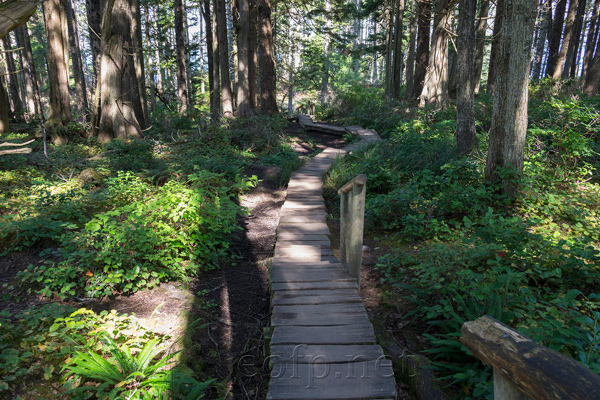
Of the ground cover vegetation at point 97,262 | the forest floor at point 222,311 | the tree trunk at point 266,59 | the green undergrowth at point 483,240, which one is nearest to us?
the ground cover vegetation at point 97,262

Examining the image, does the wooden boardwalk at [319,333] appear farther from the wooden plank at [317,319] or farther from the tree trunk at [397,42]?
the tree trunk at [397,42]

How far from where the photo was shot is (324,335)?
132 inches

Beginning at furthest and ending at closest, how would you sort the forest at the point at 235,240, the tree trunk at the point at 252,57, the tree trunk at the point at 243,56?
the tree trunk at the point at 252,57 < the tree trunk at the point at 243,56 < the forest at the point at 235,240

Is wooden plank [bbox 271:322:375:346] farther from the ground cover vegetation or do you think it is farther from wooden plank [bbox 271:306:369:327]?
the ground cover vegetation

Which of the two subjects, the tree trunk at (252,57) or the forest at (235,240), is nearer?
the forest at (235,240)

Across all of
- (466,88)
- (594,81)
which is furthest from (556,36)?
(466,88)

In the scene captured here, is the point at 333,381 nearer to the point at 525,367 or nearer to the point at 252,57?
the point at 525,367

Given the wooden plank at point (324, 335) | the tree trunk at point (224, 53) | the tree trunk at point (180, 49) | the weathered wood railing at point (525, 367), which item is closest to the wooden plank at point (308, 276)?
the wooden plank at point (324, 335)

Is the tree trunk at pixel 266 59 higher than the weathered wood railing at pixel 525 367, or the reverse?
the tree trunk at pixel 266 59

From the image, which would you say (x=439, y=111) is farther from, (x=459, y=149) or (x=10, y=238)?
Answer: (x=10, y=238)

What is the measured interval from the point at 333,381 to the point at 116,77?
1178 cm

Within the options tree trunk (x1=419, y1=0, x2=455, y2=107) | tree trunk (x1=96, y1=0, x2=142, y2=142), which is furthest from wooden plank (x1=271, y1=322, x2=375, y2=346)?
tree trunk (x1=419, y1=0, x2=455, y2=107)

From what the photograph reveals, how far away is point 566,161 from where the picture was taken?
742 centimetres

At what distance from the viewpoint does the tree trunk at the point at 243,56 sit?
46.8 feet
